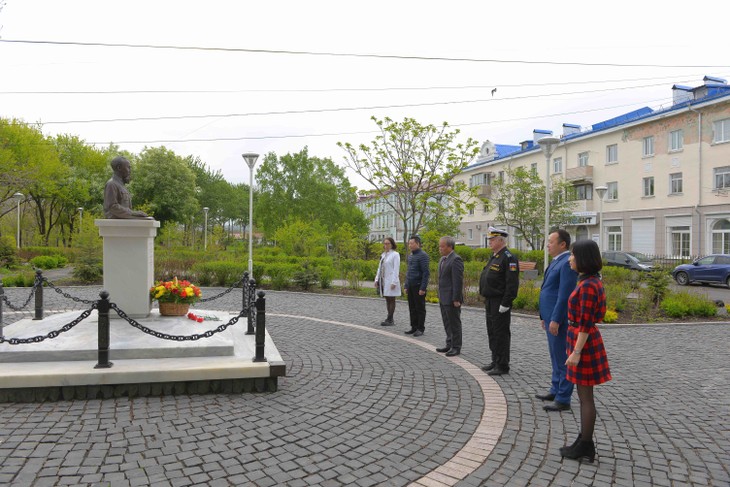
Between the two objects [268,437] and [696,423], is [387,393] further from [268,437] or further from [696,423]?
[696,423]

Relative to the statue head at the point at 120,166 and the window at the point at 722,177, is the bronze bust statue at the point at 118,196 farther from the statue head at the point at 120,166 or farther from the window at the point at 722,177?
the window at the point at 722,177

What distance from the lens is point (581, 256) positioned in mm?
3809

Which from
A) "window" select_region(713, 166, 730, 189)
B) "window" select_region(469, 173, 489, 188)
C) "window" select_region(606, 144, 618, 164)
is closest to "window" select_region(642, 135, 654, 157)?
"window" select_region(606, 144, 618, 164)

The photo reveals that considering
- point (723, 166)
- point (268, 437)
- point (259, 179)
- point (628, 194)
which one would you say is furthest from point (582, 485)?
point (259, 179)

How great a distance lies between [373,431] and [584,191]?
38711mm

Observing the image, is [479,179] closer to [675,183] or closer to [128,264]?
[675,183]

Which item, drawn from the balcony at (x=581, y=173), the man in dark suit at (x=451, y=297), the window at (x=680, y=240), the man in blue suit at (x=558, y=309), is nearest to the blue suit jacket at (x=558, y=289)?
the man in blue suit at (x=558, y=309)

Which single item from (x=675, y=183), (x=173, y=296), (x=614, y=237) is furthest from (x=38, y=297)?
(x=614, y=237)

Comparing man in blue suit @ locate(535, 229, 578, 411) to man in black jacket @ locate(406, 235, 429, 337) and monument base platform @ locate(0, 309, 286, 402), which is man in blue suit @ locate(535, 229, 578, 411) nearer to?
monument base platform @ locate(0, 309, 286, 402)

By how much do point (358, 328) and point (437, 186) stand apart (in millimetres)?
13785

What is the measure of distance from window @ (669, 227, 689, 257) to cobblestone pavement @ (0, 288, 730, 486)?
1057 inches

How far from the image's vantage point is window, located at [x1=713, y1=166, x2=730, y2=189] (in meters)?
27.4

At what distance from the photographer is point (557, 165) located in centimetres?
4128

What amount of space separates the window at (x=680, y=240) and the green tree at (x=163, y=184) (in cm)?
3845
